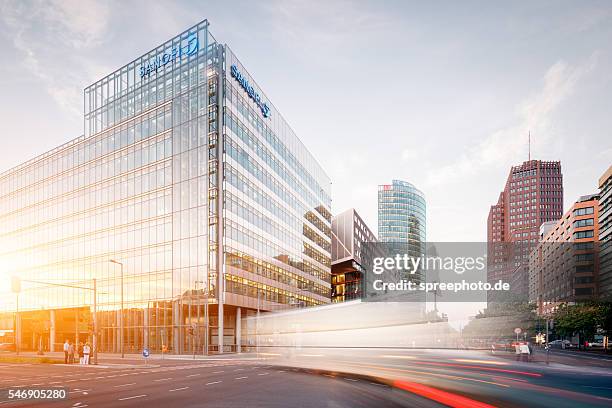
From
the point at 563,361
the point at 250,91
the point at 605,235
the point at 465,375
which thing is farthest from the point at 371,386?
the point at 605,235

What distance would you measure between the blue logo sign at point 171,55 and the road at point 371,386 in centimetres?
4958

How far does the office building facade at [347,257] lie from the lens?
134 m

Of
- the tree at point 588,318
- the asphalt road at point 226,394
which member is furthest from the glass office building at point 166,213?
the tree at point 588,318

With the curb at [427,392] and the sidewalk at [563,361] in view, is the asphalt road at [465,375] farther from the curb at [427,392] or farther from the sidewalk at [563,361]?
the sidewalk at [563,361]

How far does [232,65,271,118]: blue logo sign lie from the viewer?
2906 inches

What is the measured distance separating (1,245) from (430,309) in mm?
97125

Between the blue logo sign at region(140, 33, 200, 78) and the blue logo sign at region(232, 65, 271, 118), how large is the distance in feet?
20.7

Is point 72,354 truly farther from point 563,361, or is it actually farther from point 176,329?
point 563,361

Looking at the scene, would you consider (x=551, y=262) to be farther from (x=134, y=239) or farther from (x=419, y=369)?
(x=419, y=369)

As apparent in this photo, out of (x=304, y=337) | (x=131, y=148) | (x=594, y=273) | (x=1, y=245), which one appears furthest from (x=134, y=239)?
(x=594, y=273)

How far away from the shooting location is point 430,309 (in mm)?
33469

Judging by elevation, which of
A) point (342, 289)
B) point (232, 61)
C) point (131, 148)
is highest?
point (232, 61)

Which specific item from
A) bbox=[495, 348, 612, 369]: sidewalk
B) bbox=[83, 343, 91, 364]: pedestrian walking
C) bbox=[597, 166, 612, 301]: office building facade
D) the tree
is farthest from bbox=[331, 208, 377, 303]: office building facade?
bbox=[83, 343, 91, 364]: pedestrian walking

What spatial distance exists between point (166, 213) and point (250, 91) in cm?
2271
